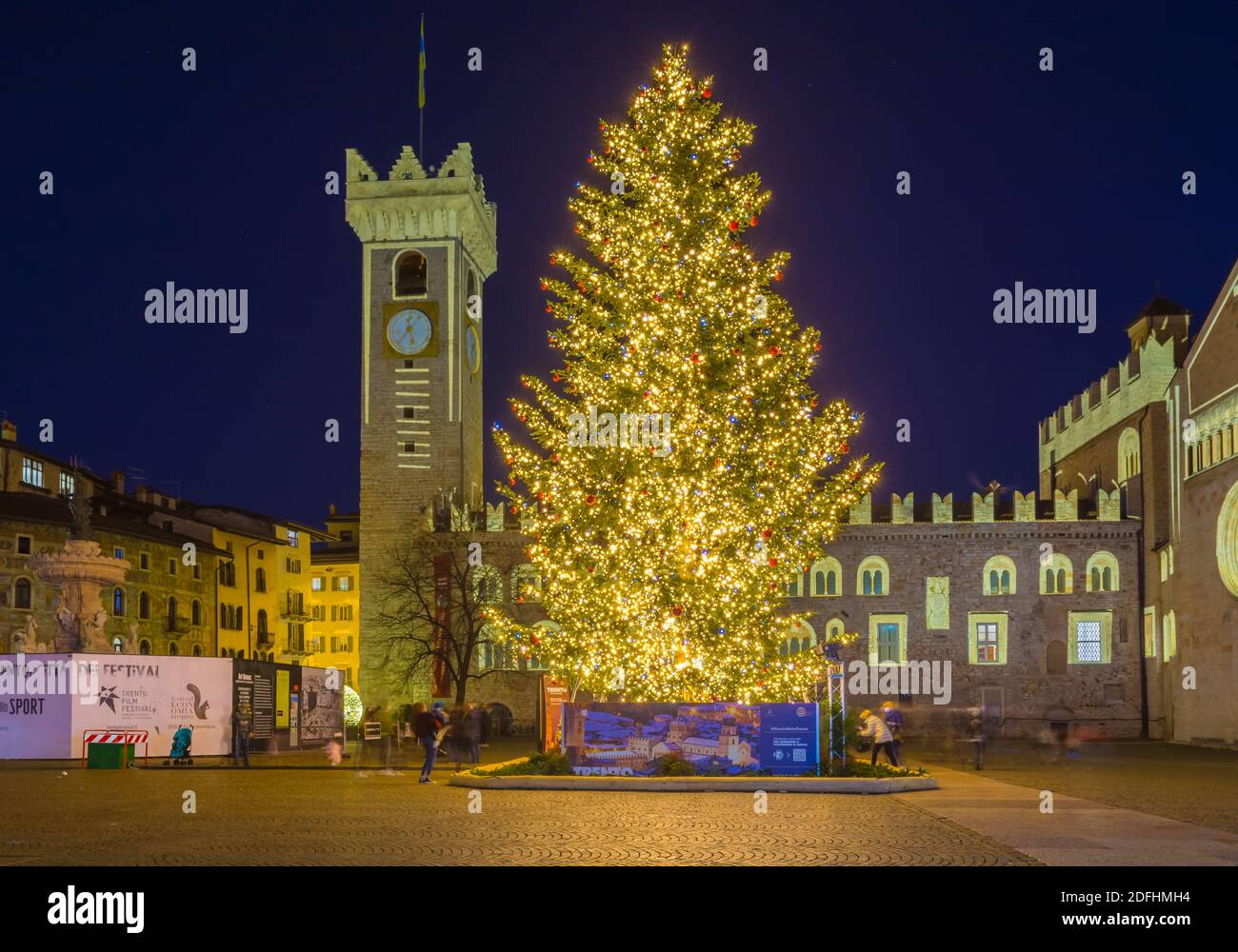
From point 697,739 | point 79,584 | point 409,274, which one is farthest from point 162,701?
point 409,274

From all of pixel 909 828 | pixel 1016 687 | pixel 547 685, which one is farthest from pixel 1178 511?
pixel 909 828

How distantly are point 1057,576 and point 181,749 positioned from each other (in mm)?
41623

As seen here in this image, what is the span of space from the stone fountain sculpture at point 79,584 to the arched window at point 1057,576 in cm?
4046

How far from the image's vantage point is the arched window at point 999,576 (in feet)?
202

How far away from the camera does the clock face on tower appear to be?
68750 mm

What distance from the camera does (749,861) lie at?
13.0 m

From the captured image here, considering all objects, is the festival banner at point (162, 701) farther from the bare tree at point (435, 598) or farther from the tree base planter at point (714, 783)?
the bare tree at point (435, 598)

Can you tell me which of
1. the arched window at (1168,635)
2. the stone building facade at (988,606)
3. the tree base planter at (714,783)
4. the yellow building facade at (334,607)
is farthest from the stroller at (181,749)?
the yellow building facade at (334,607)

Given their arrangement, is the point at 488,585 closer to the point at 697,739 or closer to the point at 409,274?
the point at 409,274

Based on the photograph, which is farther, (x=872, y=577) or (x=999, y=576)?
(x=872, y=577)

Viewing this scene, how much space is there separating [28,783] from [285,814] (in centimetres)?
992

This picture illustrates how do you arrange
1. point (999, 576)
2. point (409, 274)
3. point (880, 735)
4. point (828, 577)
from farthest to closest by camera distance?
point (409, 274) → point (828, 577) → point (999, 576) → point (880, 735)

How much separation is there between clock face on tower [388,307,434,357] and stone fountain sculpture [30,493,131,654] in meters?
31.6

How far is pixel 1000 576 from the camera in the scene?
61.8 metres
